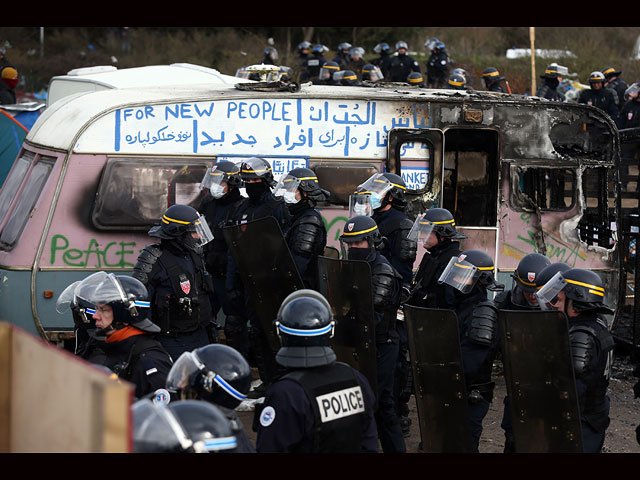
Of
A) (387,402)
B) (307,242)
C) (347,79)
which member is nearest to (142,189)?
(307,242)

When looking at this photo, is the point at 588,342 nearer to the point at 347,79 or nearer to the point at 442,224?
the point at 442,224

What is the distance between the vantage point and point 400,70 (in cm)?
2120

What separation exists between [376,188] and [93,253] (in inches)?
103

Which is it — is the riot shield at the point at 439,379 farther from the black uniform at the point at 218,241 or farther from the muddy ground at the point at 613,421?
the black uniform at the point at 218,241

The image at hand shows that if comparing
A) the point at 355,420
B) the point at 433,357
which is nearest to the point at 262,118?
the point at 433,357

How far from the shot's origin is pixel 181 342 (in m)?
7.49

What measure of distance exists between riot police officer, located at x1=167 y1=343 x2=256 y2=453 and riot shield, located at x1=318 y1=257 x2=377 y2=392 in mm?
2657

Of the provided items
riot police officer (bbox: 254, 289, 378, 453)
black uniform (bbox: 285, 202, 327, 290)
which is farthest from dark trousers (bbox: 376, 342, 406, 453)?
riot police officer (bbox: 254, 289, 378, 453)

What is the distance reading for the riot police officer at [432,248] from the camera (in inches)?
297

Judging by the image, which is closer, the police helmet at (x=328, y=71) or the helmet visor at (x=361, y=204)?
the helmet visor at (x=361, y=204)

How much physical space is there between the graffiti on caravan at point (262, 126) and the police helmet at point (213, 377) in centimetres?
506

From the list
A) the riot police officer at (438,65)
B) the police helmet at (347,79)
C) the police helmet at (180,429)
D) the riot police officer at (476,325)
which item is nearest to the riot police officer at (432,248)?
the riot police officer at (476,325)

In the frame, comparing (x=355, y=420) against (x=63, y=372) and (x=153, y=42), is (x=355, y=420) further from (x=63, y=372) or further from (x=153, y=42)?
(x=153, y=42)

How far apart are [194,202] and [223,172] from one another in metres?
0.50
